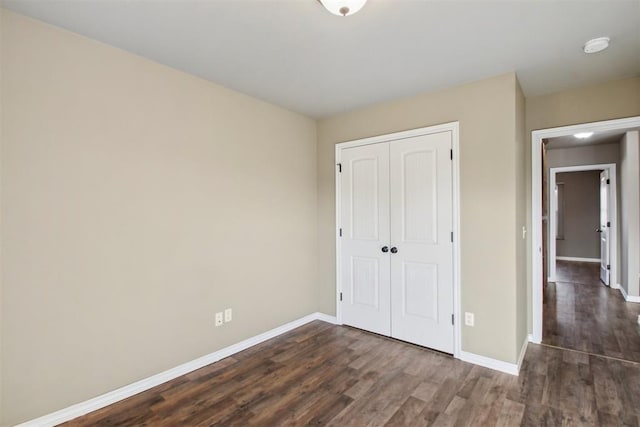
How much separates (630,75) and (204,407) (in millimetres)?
4430

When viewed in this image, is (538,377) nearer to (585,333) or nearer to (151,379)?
(585,333)

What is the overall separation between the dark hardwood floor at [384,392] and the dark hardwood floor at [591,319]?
0.89 feet

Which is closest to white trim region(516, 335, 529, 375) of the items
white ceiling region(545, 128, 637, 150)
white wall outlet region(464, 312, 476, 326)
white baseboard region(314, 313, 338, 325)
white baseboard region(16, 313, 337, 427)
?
white wall outlet region(464, 312, 476, 326)

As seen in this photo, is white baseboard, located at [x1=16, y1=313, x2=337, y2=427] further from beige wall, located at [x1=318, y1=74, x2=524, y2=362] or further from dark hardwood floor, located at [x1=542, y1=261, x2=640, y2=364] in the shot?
dark hardwood floor, located at [x1=542, y1=261, x2=640, y2=364]

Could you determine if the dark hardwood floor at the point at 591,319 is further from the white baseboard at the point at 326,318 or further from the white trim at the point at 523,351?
the white baseboard at the point at 326,318

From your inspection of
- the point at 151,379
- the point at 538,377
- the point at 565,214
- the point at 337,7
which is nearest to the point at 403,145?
the point at 337,7

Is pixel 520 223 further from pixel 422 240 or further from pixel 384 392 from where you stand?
pixel 384 392

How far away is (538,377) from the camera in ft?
8.42

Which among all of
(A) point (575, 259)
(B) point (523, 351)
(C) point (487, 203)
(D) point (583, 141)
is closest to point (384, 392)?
(B) point (523, 351)

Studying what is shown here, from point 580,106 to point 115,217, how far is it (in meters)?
4.20

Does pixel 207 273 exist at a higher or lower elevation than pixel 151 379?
higher

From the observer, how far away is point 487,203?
279 centimetres

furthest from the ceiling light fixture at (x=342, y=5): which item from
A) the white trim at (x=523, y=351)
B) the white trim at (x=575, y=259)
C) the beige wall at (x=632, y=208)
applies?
the white trim at (x=575, y=259)

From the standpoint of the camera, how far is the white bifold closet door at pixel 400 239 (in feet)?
9.96
